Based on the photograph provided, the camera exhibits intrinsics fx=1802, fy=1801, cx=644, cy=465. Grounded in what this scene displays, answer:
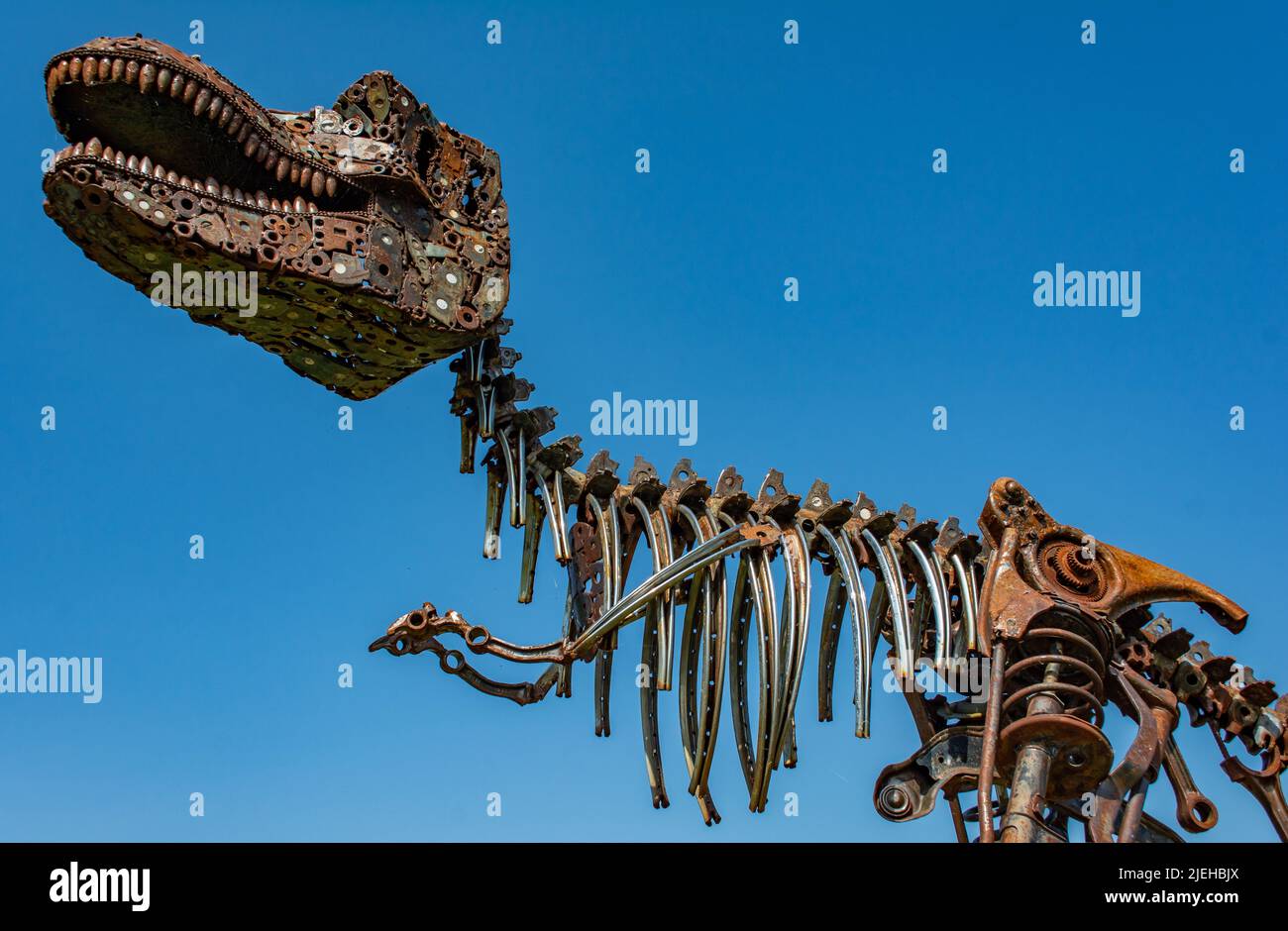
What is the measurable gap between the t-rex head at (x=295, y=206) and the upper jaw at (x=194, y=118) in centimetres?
1

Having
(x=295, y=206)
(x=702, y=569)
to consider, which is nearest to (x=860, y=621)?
(x=702, y=569)

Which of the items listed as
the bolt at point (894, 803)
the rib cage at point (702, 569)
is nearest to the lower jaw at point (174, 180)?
the rib cage at point (702, 569)

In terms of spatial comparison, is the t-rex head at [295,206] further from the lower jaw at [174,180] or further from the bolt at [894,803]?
the bolt at [894,803]

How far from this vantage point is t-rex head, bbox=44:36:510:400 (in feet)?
36.4

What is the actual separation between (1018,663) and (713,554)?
227cm

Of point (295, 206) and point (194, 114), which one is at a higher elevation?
point (194, 114)

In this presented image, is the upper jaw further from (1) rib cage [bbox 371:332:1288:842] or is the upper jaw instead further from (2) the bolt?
(2) the bolt

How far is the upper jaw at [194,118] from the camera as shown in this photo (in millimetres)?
11055

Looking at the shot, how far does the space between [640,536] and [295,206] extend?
344cm

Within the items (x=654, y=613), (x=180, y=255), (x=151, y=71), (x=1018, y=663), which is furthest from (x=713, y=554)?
(x=151, y=71)

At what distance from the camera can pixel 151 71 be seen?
437 inches

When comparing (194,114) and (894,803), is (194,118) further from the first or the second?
(894,803)

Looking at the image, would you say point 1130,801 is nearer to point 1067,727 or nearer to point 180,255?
point 1067,727

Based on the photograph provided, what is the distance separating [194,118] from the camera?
11391mm
